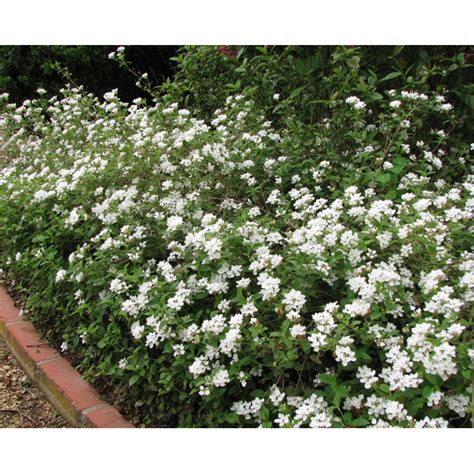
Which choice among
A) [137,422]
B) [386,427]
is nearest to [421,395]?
[386,427]

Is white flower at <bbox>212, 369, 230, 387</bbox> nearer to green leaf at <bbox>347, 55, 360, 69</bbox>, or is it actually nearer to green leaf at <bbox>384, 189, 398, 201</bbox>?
green leaf at <bbox>384, 189, 398, 201</bbox>

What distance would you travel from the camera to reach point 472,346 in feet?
5.03

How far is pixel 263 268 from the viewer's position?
1.94m

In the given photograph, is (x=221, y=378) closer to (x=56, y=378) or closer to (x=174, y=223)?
(x=174, y=223)

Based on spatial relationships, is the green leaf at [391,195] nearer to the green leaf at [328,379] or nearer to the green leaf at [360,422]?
the green leaf at [328,379]

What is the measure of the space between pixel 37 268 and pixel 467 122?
2.44 meters

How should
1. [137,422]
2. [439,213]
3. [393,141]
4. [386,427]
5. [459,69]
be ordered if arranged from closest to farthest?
[386,427] < [137,422] < [439,213] < [393,141] < [459,69]

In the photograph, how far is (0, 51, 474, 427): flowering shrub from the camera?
161 cm

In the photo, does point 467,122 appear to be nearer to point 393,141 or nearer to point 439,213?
point 393,141

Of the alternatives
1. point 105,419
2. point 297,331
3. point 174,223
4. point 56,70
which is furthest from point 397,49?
point 56,70

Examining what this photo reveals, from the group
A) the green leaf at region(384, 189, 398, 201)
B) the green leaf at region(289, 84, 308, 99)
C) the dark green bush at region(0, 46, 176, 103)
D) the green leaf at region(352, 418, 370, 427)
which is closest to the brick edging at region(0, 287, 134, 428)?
the green leaf at region(352, 418, 370, 427)

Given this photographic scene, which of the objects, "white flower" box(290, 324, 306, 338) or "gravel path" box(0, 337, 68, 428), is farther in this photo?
"gravel path" box(0, 337, 68, 428)

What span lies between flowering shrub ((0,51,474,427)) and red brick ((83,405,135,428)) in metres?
0.07

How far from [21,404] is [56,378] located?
7.6 inches
